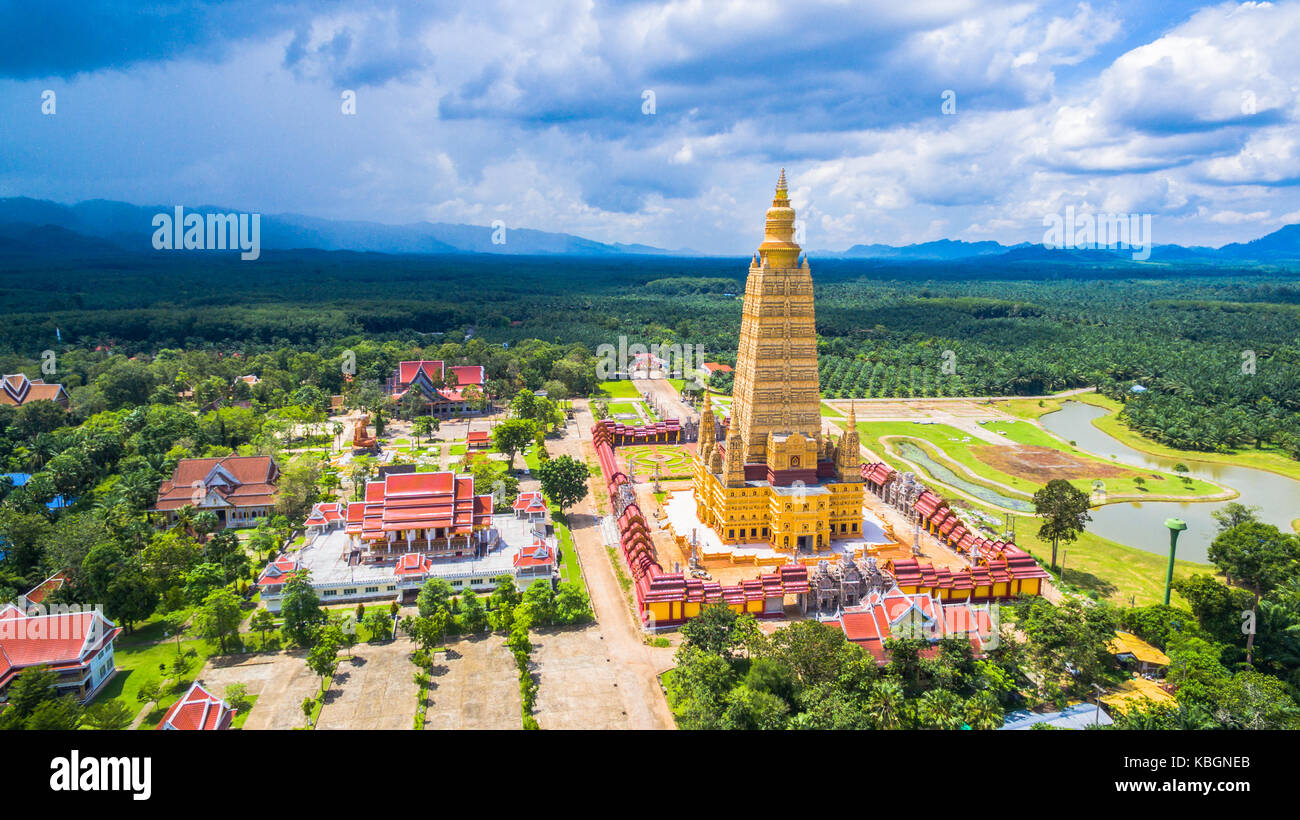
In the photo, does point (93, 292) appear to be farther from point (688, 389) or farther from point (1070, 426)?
point (1070, 426)

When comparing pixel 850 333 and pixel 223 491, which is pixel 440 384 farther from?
pixel 850 333

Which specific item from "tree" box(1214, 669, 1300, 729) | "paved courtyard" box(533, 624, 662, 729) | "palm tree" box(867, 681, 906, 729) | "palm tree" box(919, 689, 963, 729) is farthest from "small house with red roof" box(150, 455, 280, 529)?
"tree" box(1214, 669, 1300, 729)

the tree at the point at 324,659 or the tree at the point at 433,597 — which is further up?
the tree at the point at 433,597

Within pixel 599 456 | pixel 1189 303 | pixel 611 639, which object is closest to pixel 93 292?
pixel 599 456

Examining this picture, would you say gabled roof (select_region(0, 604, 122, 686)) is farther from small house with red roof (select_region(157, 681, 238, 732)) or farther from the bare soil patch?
the bare soil patch

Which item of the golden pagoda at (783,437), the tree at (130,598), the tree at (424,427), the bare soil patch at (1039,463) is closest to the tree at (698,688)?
the golden pagoda at (783,437)

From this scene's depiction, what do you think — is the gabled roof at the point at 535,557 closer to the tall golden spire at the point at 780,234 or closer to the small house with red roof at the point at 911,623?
the small house with red roof at the point at 911,623

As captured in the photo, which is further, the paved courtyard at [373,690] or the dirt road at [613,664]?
Result: the dirt road at [613,664]
